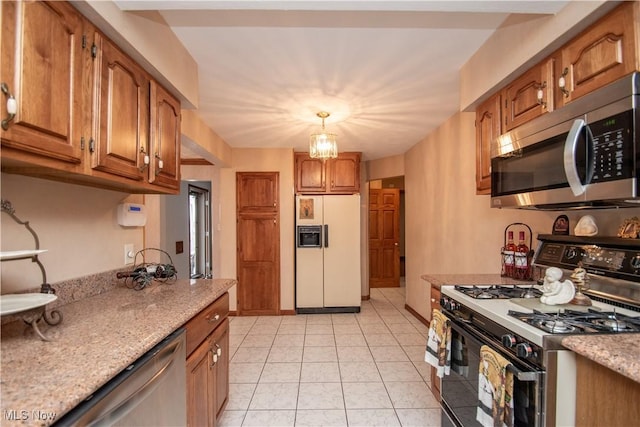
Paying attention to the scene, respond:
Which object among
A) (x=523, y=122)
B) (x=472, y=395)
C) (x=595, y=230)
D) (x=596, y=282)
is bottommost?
(x=472, y=395)

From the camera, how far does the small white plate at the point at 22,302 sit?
3.22ft

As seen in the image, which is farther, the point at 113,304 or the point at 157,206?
the point at 157,206

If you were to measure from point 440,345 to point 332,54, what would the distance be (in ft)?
6.47

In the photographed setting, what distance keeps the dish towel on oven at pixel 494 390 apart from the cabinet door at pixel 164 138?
1907 mm

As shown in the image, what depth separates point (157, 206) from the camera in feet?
10.1

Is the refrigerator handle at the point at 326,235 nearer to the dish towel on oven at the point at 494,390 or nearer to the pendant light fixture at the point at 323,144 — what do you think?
the pendant light fixture at the point at 323,144

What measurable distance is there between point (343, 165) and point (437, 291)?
9.62 ft

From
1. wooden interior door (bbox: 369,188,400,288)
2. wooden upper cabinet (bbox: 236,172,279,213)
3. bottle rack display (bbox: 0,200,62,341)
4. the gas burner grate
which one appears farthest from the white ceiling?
wooden interior door (bbox: 369,188,400,288)

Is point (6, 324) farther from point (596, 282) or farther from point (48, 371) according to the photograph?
point (596, 282)

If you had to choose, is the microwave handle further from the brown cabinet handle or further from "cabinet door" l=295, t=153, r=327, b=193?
"cabinet door" l=295, t=153, r=327, b=193

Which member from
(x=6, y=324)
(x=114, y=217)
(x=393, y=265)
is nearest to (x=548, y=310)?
(x=6, y=324)

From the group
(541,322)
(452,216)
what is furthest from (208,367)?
(452,216)

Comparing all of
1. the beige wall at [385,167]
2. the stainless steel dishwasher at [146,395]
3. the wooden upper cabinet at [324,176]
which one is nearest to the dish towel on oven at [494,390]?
the stainless steel dishwasher at [146,395]

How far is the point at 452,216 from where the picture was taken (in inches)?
134
